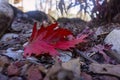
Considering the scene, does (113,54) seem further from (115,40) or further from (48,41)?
(48,41)

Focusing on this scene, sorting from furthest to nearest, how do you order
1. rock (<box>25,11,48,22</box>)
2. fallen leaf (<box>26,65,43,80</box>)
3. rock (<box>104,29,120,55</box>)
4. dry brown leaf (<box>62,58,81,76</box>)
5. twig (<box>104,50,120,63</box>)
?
rock (<box>25,11,48,22</box>) → rock (<box>104,29,120,55</box>) → twig (<box>104,50,120,63</box>) → fallen leaf (<box>26,65,43,80</box>) → dry brown leaf (<box>62,58,81,76</box>)

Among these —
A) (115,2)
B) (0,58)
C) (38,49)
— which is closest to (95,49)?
(38,49)

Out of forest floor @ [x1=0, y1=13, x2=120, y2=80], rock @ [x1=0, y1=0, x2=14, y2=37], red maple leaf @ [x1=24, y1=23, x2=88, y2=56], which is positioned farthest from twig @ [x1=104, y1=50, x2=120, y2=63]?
rock @ [x1=0, y1=0, x2=14, y2=37]

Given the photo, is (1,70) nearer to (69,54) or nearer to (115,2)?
(69,54)

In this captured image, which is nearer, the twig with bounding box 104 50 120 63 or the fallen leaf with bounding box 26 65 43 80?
the fallen leaf with bounding box 26 65 43 80

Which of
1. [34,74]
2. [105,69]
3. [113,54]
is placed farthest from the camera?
[113,54]

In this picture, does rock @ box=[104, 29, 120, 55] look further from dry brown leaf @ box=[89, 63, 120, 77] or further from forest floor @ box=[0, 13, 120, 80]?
dry brown leaf @ box=[89, 63, 120, 77]

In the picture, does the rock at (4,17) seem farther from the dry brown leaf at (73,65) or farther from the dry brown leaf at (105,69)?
the dry brown leaf at (73,65)

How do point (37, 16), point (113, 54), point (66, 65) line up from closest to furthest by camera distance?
1. point (66, 65)
2. point (113, 54)
3. point (37, 16)

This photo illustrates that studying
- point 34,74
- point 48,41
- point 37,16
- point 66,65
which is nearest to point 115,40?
point 48,41

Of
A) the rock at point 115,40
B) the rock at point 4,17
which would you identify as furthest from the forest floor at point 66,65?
the rock at point 4,17
